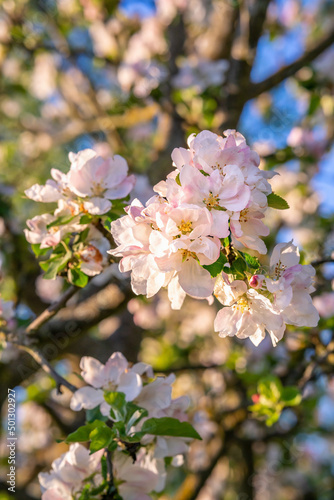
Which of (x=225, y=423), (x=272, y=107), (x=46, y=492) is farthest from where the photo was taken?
(x=272, y=107)

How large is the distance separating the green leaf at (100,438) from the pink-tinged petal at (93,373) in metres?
0.16

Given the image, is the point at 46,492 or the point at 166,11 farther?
the point at 166,11

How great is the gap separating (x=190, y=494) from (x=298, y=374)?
0.74m

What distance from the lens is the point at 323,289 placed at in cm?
148

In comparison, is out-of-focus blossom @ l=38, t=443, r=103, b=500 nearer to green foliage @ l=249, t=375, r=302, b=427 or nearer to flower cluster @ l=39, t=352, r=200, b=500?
flower cluster @ l=39, t=352, r=200, b=500

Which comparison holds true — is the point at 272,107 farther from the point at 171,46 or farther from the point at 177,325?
the point at 177,325

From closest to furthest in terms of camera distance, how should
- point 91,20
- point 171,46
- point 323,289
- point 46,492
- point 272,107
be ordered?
1. point 46,492
2. point 323,289
3. point 171,46
4. point 91,20
5. point 272,107

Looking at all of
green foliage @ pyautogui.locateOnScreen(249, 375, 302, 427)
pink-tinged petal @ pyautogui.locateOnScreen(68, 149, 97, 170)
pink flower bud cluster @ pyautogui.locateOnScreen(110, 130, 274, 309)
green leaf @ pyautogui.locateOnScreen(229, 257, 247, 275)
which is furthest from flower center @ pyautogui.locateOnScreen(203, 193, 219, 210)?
green foliage @ pyautogui.locateOnScreen(249, 375, 302, 427)

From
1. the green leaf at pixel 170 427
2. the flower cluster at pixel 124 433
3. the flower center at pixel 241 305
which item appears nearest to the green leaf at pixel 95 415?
the flower cluster at pixel 124 433

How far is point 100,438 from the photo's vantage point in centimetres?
79

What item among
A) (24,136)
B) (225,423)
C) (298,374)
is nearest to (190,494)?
(225,423)

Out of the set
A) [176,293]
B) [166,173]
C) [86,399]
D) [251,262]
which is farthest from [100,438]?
[166,173]

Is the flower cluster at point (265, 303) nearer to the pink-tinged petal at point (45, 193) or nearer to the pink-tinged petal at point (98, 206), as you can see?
the pink-tinged petal at point (98, 206)

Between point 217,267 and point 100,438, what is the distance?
0.36 metres
